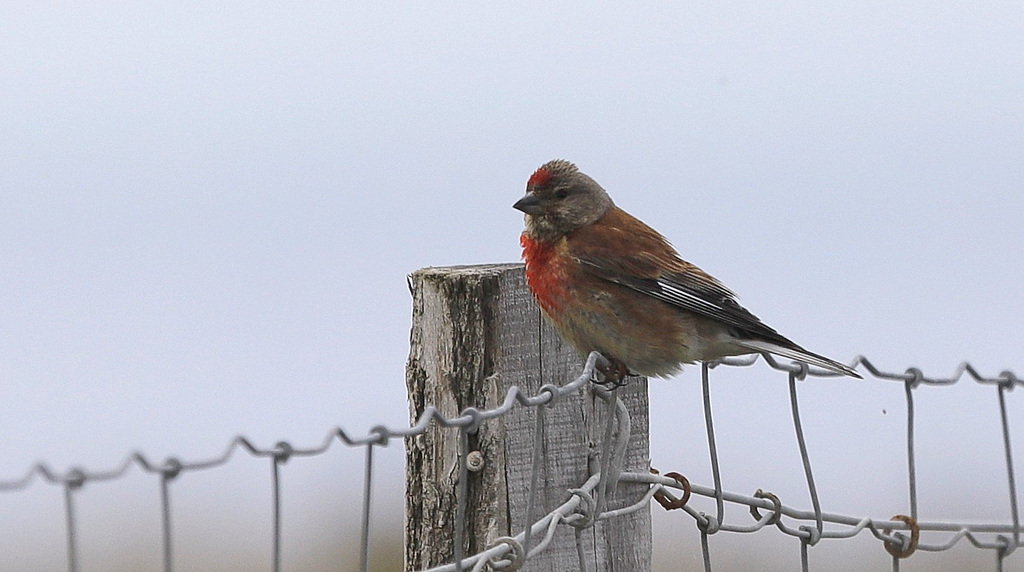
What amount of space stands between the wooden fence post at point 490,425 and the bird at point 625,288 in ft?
1.57

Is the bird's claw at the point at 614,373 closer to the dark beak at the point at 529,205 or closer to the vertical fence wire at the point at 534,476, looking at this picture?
the vertical fence wire at the point at 534,476

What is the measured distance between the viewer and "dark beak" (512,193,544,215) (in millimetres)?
4387

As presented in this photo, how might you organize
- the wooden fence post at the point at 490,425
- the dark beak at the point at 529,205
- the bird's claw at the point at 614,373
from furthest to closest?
1. the dark beak at the point at 529,205
2. the bird's claw at the point at 614,373
3. the wooden fence post at the point at 490,425

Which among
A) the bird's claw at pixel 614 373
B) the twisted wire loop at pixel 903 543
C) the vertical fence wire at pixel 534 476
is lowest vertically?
the twisted wire loop at pixel 903 543

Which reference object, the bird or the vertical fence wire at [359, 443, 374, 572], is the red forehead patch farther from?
the vertical fence wire at [359, 443, 374, 572]

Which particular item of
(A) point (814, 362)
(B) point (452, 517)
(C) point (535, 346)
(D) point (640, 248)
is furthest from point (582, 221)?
(B) point (452, 517)

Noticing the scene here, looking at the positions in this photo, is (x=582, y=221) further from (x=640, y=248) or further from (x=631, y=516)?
(x=631, y=516)

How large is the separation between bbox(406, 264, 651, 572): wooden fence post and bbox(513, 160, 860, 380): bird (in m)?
0.48

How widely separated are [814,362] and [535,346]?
38.0 inches

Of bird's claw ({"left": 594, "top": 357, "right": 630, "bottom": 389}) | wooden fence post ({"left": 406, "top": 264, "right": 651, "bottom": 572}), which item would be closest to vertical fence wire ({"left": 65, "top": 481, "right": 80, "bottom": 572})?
wooden fence post ({"left": 406, "top": 264, "right": 651, "bottom": 572})

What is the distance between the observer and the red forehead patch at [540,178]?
4.42 metres

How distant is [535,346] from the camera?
319cm

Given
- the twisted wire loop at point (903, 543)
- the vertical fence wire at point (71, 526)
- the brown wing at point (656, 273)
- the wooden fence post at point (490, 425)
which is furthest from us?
the brown wing at point (656, 273)

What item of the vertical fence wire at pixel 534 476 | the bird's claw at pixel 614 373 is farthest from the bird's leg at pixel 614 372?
the vertical fence wire at pixel 534 476
